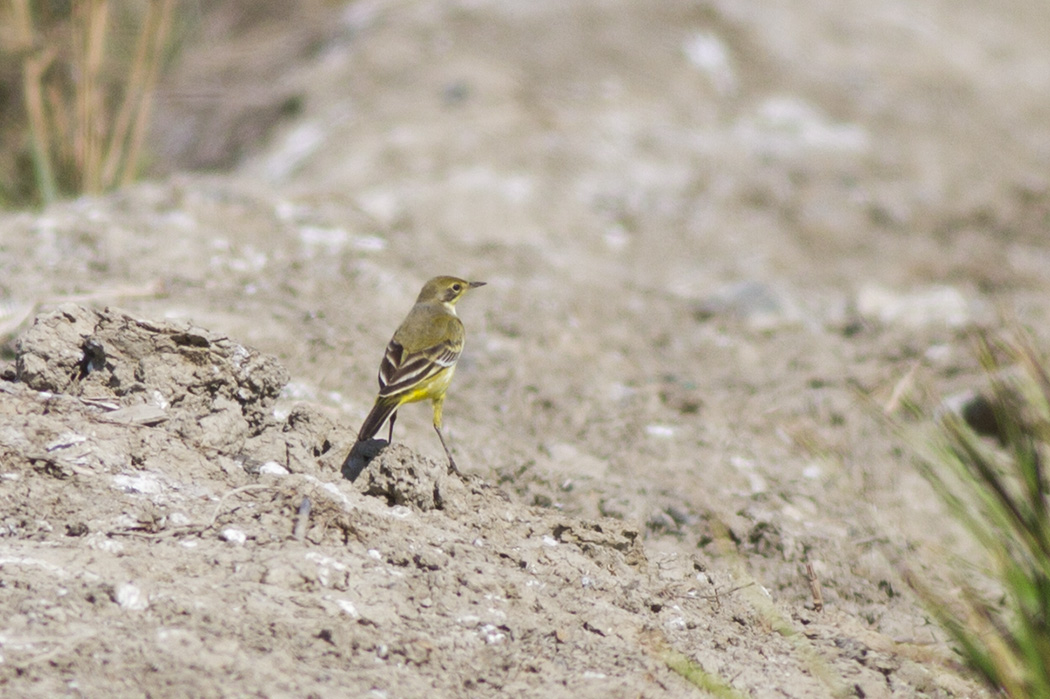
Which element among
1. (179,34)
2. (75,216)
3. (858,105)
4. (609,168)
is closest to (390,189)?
(609,168)

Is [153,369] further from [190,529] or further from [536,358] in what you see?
[536,358]

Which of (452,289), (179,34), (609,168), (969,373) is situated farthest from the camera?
(179,34)

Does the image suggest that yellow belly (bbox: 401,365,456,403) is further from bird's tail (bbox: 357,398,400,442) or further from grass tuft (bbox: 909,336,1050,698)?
grass tuft (bbox: 909,336,1050,698)

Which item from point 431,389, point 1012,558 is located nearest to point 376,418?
point 431,389

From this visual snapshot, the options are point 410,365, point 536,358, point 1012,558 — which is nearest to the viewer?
point 1012,558

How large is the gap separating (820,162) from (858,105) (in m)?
1.31

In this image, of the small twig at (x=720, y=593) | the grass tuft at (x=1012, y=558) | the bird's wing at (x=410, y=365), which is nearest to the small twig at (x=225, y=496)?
the bird's wing at (x=410, y=365)

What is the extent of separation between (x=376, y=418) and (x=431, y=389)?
446 mm

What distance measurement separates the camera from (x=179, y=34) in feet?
31.6

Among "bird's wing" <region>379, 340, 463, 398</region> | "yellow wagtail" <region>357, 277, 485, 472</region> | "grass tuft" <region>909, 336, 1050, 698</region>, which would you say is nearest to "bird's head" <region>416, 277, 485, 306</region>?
"yellow wagtail" <region>357, 277, 485, 472</region>

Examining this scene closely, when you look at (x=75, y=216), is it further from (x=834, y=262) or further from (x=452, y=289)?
(x=834, y=262)

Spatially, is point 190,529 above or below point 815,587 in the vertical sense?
above

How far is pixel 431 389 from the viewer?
4.18 m

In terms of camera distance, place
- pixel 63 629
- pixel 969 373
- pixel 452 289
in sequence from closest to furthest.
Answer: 1. pixel 63 629
2. pixel 452 289
3. pixel 969 373
